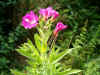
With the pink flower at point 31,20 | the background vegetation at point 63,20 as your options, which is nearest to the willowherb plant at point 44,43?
the pink flower at point 31,20

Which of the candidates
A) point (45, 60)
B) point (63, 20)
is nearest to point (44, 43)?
point (45, 60)

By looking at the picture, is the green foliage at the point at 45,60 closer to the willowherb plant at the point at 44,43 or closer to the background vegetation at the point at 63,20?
the willowherb plant at the point at 44,43

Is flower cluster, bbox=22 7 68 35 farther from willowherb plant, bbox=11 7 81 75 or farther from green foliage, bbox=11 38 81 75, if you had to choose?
green foliage, bbox=11 38 81 75

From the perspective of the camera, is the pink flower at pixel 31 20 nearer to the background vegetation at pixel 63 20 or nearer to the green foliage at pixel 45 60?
the green foliage at pixel 45 60

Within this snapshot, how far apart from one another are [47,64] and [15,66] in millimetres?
1185

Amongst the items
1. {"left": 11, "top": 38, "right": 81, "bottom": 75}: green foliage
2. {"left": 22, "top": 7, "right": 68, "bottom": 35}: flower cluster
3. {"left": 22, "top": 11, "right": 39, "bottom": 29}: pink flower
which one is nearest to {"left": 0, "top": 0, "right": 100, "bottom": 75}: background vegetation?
{"left": 11, "top": 38, "right": 81, "bottom": 75}: green foliage

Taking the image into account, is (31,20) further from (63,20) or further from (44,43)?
(63,20)

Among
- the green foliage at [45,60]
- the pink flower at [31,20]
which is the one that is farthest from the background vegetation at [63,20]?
the pink flower at [31,20]

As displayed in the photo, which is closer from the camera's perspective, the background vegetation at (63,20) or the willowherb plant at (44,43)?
the willowherb plant at (44,43)

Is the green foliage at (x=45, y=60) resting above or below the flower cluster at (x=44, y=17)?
below

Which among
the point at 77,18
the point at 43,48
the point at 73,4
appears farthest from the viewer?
the point at 73,4

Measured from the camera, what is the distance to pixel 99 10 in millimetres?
2338

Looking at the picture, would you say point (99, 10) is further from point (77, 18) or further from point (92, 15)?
point (77, 18)

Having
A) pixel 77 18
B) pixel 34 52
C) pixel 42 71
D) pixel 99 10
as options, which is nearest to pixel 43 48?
pixel 34 52
